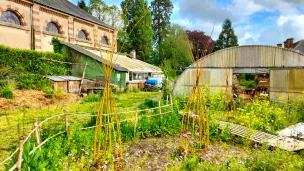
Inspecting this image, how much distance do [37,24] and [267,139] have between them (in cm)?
1930

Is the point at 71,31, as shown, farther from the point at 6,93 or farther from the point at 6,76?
the point at 6,93

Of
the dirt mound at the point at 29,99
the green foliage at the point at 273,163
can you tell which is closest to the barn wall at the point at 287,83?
the green foliage at the point at 273,163

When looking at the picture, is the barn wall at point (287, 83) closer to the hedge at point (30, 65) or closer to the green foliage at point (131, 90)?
the green foliage at point (131, 90)

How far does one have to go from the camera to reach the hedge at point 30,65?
1357 centimetres

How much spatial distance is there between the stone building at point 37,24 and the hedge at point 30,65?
2.23m

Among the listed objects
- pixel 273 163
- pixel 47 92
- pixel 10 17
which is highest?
pixel 10 17

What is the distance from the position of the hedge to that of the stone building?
7.31 ft

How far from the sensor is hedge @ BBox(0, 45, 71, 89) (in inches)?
534

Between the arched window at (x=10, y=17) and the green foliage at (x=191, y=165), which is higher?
the arched window at (x=10, y=17)

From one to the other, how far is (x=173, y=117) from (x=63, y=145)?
3.83 m

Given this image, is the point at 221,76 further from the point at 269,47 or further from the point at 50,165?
the point at 50,165

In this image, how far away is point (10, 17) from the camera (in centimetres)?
1659

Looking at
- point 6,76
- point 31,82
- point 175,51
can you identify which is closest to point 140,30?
point 175,51

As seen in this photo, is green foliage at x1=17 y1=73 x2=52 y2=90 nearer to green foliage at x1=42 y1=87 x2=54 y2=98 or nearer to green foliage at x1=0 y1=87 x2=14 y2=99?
green foliage at x1=42 y1=87 x2=54 y2=98
